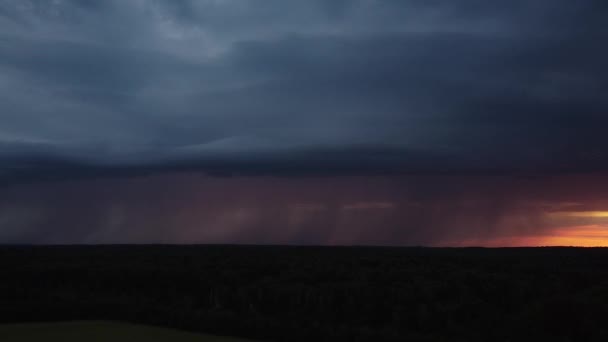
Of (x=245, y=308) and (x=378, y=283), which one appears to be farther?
(x=378, y=283)

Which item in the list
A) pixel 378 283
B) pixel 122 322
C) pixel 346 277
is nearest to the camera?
pixel 122 322

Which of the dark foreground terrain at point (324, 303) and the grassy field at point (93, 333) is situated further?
the dark foreground terrain at point (324, 303)

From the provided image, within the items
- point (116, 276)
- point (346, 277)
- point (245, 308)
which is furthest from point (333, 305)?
point (116, 276)

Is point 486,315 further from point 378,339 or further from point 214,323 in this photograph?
point 214,323

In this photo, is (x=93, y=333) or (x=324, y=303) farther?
(x=324, y=303)

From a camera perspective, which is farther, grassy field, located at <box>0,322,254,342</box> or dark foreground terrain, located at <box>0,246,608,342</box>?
dark foreground terrain, located at <box>0,246,608,342</box>

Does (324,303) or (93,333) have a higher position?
(93,333)

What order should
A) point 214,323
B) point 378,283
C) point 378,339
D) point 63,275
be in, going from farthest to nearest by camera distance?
point 63,275 → point 378,283 → point 214,323 → point 378,339
